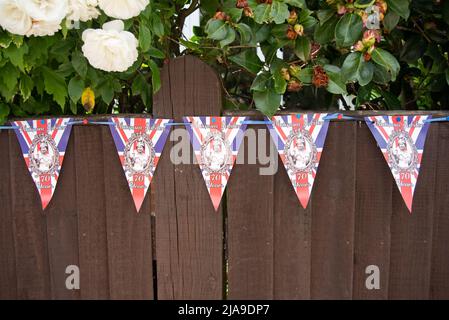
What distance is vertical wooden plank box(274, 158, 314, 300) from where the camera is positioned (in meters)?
2.24

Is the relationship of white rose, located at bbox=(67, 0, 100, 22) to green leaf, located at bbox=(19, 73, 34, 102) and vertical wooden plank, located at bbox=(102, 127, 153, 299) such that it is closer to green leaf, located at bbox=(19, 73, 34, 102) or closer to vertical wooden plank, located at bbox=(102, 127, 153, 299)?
green leaf, located at bbox=(19, 73, 34, 102)

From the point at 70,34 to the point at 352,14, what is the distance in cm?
109

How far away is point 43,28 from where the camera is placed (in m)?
1.90

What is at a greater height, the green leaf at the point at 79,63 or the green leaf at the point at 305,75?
the green leaf at the point at 79,63

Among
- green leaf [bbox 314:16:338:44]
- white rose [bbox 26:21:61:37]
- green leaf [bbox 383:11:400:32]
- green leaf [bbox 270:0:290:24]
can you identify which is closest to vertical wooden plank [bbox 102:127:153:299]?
white rose [bbox 26:21:61:37]

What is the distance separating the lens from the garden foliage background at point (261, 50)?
1997mm

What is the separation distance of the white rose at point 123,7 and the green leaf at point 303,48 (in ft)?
1.97

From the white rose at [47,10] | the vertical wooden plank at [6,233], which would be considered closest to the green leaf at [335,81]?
the white rose at [47,10]

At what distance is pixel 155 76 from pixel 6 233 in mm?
990

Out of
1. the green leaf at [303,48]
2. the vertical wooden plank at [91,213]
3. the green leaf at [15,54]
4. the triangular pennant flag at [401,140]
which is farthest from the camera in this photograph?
the vertical wooden plank at [91,213]

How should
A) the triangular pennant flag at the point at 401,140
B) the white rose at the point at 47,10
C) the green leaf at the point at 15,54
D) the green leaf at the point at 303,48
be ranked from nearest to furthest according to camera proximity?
the white rose at the point at 47,10 → the green leaf at the point at 15,54 → the green leaf at the point at 303,48 → the triangular pennant flag at the point at 401,140

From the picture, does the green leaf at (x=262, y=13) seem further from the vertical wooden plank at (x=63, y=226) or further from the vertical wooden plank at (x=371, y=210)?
the vertical wooden plank at (x=63, y=226)

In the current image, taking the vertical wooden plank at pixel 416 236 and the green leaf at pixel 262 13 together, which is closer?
the green leaf at pixel 262 13

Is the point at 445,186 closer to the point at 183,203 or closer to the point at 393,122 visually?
the point at 393,122
